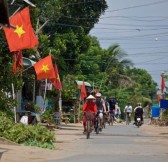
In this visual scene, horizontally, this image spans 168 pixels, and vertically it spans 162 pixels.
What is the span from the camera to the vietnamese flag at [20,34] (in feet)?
52.6

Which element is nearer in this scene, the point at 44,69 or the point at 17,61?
the point at 17,61

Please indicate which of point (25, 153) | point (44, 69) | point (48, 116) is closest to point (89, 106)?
point (44, 69)

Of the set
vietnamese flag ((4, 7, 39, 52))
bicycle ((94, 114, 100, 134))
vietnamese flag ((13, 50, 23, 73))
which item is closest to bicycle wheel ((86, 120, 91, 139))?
bicycle ((94, 114, 100, 134))

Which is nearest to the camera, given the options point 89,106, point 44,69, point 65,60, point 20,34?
point 20,34

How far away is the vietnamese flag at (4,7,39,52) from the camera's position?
1605cm

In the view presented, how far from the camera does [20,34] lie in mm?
16203

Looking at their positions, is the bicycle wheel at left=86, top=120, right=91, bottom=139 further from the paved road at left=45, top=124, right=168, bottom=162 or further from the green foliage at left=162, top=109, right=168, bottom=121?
the green foliage at left=162, top=109, right=168, bottom=121

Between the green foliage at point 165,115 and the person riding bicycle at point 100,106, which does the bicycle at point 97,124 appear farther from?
the green foliage at point 165,115

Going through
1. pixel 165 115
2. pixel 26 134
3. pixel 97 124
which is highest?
pixel 165 115

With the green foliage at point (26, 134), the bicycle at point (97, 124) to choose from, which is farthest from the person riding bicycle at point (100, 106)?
the green foliage at point (26, 134)

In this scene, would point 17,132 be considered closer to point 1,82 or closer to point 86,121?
point 1,82

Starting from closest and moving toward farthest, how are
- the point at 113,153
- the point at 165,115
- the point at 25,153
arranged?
the point at 25,153
the point at 113,153
the point at 165,115

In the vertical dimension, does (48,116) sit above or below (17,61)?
below

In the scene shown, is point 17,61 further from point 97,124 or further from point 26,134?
point 97,124
